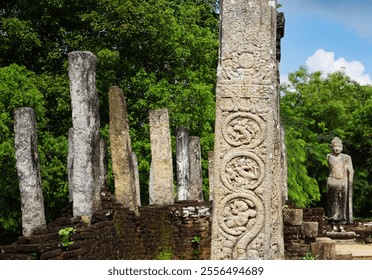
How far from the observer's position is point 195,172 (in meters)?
18.1

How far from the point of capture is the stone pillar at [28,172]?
9.99 metres

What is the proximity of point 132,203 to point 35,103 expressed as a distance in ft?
29.3

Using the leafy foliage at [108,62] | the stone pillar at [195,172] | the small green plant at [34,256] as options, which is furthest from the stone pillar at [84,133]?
the leafy foliage at [108,62]

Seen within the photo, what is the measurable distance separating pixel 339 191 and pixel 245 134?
38.2ft

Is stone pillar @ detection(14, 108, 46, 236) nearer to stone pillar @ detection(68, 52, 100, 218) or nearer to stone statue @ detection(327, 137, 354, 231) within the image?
stone pillar @ detection(68, 52, 100, 218)

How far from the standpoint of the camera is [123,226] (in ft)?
38.7

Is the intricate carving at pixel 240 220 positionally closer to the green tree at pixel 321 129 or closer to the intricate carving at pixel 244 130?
the intricate carving at pixel 244 130

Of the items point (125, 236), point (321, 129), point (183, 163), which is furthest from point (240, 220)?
point (321, 129)

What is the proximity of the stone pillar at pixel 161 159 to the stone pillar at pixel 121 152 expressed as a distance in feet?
5.68

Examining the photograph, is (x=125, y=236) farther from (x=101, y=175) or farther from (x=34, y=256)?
(x=34, y=256)

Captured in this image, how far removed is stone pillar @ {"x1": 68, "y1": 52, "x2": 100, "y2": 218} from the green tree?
17.8 metres

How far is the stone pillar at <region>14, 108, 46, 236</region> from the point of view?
9992 mm

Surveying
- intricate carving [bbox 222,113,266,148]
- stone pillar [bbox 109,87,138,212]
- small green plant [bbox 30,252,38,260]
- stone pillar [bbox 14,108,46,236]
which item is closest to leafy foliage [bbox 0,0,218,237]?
stone pillar [bbox 109,87,138,212]

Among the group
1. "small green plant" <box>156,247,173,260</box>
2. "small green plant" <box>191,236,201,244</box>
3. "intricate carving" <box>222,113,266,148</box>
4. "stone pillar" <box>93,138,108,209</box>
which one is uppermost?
"intricate carving" <box>222,113,266,148</box>
